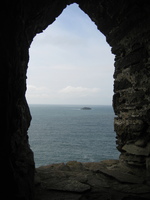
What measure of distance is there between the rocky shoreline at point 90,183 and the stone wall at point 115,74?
1.21 feet

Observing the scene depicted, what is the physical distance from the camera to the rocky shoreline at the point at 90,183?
2.86 meters

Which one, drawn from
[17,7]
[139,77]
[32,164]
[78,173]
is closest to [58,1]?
[17,7]

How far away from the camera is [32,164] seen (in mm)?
2672

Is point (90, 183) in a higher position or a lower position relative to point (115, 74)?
lower

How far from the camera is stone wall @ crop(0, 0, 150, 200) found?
2076mm

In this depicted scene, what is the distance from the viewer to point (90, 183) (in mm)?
3338

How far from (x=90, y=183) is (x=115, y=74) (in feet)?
9.06

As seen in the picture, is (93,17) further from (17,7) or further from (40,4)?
(17,7)

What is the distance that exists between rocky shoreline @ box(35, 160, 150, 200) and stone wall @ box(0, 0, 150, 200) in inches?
14.5

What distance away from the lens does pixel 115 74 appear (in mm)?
4820

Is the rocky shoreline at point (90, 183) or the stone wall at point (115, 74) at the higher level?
the stone wall at point (115, 74)

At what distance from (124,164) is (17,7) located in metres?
3.80

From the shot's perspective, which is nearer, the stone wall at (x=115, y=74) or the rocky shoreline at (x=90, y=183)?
the stone wall at (x=115, y=74)

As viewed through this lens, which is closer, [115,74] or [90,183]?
[90,183]
